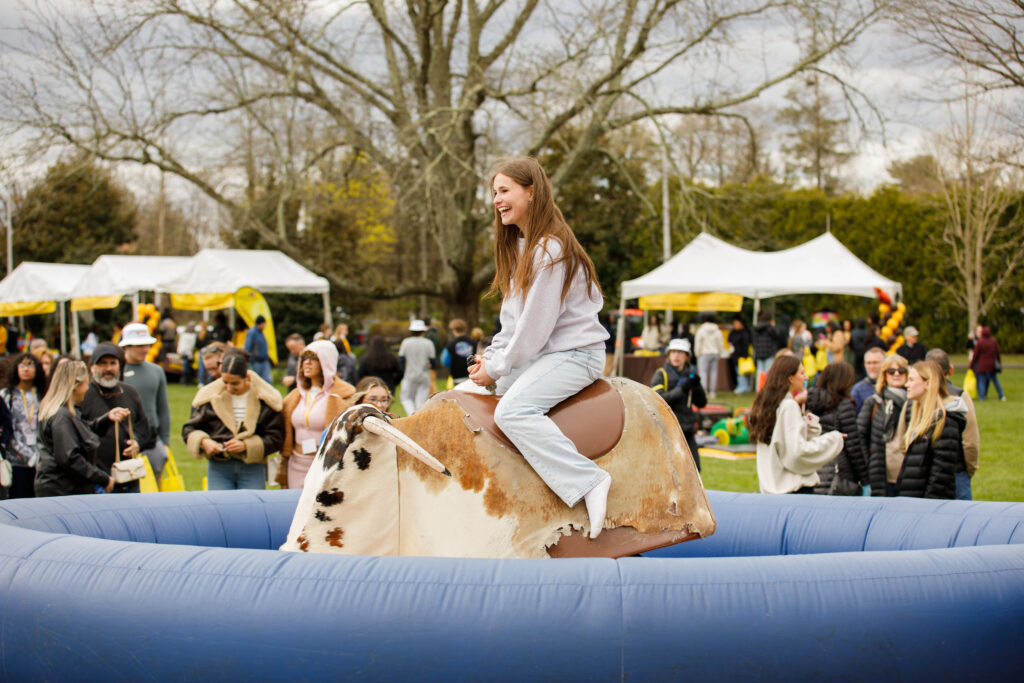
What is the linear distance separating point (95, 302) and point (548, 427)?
68.0 feet

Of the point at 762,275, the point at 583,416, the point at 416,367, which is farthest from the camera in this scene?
the point at 762,275

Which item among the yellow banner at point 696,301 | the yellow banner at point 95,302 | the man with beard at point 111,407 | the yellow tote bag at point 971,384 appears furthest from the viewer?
the yellow banner at point 95,302

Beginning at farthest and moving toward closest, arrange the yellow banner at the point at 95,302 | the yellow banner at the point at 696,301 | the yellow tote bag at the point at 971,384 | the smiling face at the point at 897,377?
the yellow banner at the point at 95,302 → the yellow banner at the point at 696,301 → the yellow tote bag at the point at 971,384 → the smiling face at the point at 897,377

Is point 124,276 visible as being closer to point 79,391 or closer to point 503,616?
point 79,391

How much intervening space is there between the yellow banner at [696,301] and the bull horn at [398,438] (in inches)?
615

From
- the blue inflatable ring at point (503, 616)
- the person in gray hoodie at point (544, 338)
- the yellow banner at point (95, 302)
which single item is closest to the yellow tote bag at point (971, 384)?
the blue inflatable ring at point (503, 616)

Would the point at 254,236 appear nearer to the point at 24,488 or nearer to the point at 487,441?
the point at 24,488

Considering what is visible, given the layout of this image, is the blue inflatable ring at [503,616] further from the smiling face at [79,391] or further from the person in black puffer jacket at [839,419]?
the person in black puffer jacket at [839,419]

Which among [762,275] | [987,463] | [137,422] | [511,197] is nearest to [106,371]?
[137,422]

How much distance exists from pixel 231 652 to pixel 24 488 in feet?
16.2

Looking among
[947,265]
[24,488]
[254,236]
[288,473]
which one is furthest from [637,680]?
[254,236]

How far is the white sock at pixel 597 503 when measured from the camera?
13.8 ft

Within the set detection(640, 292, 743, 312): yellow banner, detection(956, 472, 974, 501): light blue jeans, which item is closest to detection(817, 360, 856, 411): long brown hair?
detection(956, 472, 974, 501): light blue jeans

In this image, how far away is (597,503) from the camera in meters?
4.19
